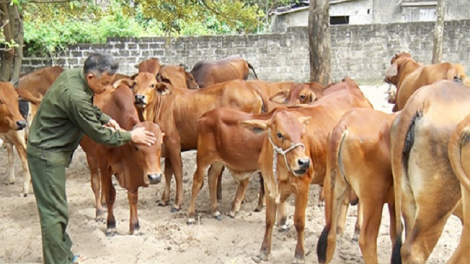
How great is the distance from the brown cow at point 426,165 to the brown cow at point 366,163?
0.37 meters

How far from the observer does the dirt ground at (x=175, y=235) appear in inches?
222

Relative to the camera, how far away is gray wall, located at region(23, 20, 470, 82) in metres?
16.6

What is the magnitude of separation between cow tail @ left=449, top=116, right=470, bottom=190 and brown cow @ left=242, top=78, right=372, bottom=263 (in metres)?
1.68

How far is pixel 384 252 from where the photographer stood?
5.54 m

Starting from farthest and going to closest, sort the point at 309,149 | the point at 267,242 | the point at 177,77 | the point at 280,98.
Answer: the point at 177,77 → the point at 280,98 → the point at 309,149 → the point at 267,242

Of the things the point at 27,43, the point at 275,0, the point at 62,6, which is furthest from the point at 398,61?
the point at 275,0

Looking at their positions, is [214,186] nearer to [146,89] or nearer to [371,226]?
[146,89]

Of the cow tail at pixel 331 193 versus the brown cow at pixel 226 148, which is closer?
the cow tail at pixel 331 193

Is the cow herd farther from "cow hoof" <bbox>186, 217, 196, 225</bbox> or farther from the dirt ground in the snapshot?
the dirt ground

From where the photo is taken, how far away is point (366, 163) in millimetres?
4434

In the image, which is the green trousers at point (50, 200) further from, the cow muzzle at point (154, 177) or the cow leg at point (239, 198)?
the cow leg at point (239, 198)

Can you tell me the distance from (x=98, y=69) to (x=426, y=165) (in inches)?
113

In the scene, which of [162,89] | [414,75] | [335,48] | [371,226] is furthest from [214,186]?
[335,48]

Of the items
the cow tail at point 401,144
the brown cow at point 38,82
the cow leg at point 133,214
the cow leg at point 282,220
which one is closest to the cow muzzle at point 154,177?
the cow leg at point 133,214
